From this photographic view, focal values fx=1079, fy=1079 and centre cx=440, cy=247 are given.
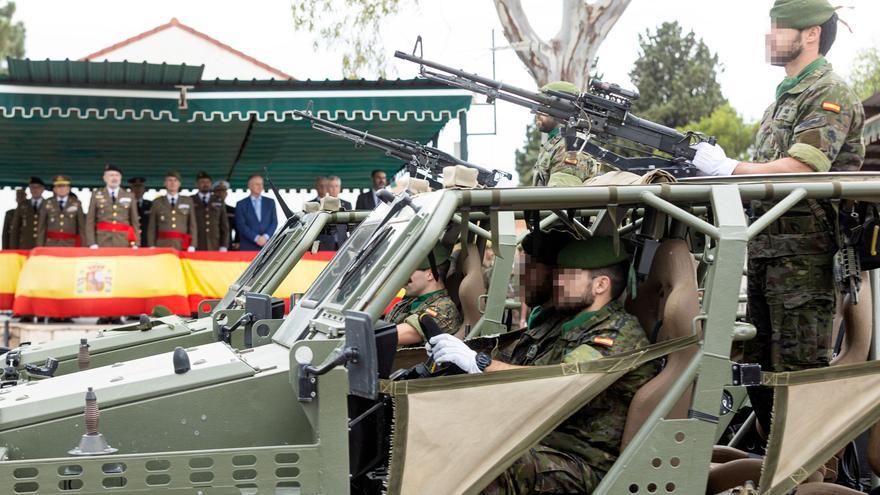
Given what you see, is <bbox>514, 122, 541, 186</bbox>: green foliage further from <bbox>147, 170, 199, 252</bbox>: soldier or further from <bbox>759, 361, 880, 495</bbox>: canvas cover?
<bbox>759, 361, 880, 495</bbox>: canvas cover

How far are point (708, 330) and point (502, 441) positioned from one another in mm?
803

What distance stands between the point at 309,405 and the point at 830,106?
9.28 feet

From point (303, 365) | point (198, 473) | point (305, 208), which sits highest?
point (305, 208)

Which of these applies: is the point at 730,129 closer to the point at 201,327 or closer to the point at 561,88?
the point at 561,88

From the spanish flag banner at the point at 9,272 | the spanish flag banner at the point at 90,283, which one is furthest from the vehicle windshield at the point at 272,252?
the spanish flag banner at the point at 9,272

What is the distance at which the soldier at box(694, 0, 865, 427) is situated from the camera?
4633 mm

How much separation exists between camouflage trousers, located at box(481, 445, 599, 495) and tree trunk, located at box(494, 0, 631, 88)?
41.6 ft

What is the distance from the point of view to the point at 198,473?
11.0 feet

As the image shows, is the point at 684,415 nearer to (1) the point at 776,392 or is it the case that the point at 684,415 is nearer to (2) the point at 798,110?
(1) the point at 776,392

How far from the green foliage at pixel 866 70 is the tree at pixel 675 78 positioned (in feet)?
20.2

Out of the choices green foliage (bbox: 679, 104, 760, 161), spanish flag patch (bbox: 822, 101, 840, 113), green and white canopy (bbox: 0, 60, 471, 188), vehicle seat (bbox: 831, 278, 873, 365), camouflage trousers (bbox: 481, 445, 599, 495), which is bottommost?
camouflage trousers (bbox: 481, 445, 599, 495)

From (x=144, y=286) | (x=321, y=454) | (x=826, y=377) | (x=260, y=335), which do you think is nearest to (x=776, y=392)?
(x=826, y=377)

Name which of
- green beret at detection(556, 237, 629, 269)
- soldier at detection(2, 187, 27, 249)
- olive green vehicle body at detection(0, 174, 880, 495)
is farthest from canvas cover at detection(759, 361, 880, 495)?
soldier at detection(2, 187, 27, 249)

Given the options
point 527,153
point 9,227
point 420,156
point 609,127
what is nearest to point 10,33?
point 527,153
